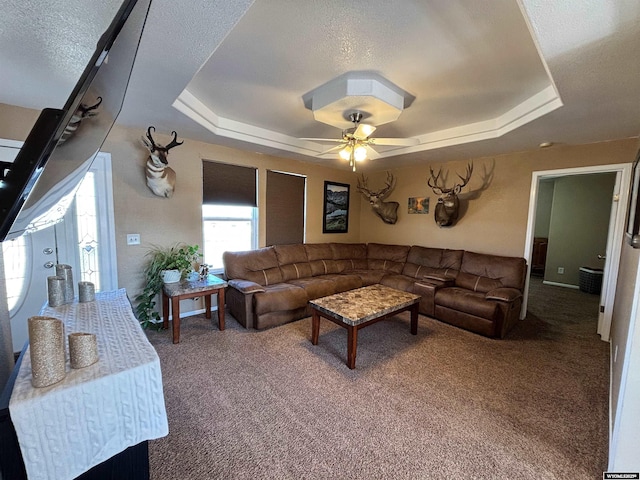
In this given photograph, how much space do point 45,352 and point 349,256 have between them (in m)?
4.56

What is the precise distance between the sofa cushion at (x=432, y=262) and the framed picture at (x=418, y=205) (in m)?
0.69

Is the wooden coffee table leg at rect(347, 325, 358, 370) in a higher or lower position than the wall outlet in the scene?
lower

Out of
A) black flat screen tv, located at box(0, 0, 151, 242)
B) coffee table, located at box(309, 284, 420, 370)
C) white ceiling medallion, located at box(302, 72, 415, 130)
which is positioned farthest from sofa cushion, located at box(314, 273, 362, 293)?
black flat screen tv, located at box(0, 0, 151, 242)

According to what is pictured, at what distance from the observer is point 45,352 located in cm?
97

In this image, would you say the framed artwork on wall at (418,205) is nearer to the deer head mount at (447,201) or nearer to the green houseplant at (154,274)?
the deer head mount at (447,201)

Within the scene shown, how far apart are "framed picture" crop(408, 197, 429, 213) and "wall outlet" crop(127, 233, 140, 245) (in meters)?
4.42

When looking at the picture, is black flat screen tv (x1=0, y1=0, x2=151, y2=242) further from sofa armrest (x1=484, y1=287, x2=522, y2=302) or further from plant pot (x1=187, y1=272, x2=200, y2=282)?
sofa armrest (x1=484, y1=287, x2=522, y2=302)

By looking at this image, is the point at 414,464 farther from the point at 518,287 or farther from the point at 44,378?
the point at 518,287

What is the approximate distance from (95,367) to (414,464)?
5.77ft

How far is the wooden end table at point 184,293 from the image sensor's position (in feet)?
9.19

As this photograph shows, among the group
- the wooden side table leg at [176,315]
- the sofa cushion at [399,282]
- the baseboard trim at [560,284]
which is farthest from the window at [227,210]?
the baseboard trim at [560,284]

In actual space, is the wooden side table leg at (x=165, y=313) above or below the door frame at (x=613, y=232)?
below

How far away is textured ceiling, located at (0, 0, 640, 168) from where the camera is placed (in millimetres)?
1331

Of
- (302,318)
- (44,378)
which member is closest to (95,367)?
(44,378)
